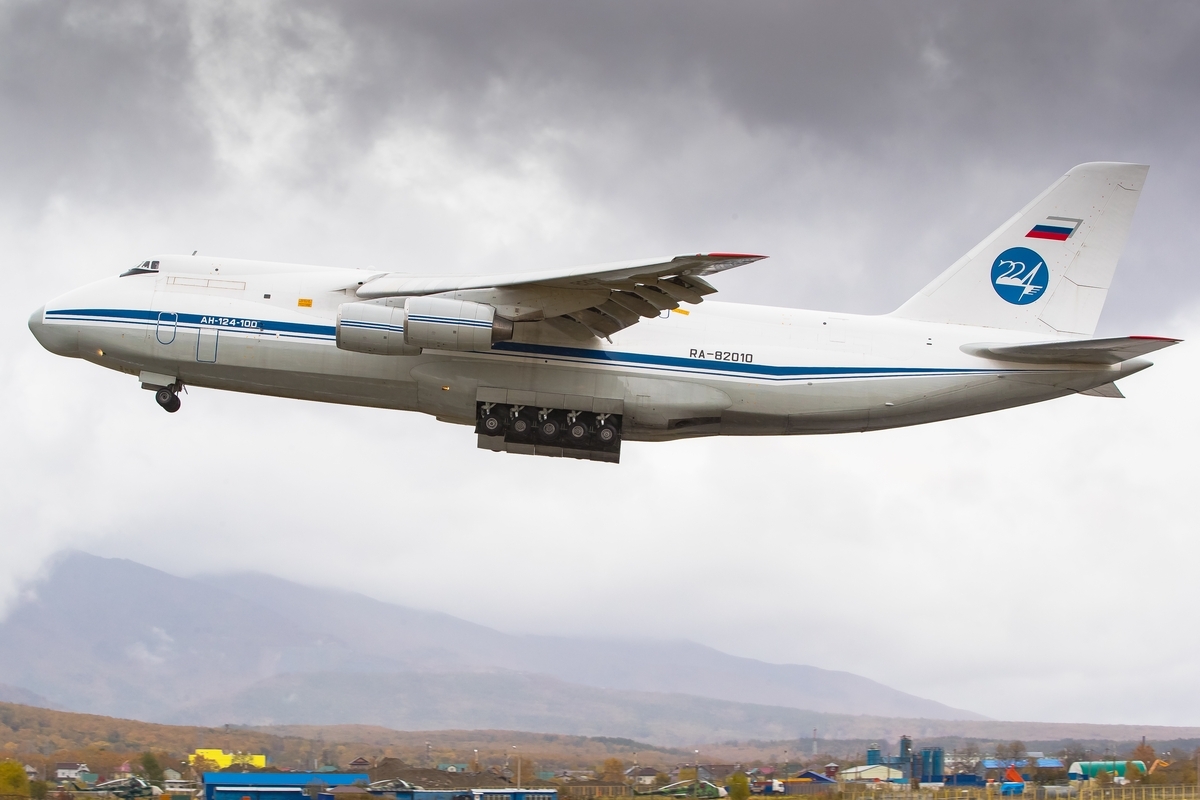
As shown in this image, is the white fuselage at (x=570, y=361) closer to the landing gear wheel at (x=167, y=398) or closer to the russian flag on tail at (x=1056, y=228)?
the landing gear wheel at (x=167, y=398)

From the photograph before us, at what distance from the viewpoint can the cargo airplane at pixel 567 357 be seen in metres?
15.1

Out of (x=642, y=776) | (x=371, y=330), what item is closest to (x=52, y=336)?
(x=371, y=330)

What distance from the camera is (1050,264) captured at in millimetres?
16656

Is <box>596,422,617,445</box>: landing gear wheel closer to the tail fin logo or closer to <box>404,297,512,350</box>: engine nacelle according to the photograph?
<box>404,297,512,350</box>: engine nacelle

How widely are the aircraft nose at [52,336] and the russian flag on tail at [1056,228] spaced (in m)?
13.4

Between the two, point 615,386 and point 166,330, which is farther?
point 166,330

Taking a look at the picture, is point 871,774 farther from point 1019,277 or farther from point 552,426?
point 552,426

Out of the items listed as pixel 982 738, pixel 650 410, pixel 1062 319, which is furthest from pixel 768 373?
pixel 982 738

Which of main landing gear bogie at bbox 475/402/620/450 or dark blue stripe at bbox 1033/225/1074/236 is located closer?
main landing gear bogie at bbox 475/402/620/450

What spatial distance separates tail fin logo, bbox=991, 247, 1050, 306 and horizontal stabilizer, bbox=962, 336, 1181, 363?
1.10 metres

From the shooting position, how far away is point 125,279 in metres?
15.8

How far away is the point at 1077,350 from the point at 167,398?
12.1 metres

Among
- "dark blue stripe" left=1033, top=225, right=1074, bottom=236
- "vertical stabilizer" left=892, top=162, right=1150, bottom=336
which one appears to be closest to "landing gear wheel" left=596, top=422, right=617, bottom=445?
"vertical stabilizer" left=892, top=162, right=1150, bottom=336

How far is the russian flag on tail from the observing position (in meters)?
16.8
